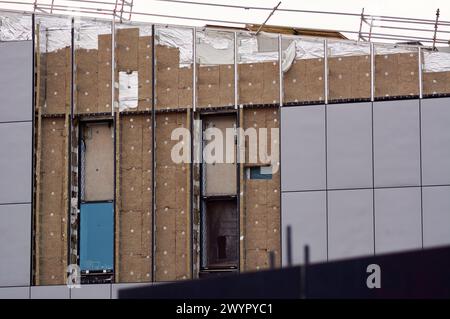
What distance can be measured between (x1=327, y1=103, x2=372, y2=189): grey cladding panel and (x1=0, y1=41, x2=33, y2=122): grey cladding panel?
766 centimetres

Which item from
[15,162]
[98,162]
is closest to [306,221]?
[98,162]

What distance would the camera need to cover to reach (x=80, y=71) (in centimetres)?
3072

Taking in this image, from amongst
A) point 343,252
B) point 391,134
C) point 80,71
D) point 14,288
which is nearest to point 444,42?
point 391,134

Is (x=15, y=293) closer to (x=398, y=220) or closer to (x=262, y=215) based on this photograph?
(x=262, y=215)

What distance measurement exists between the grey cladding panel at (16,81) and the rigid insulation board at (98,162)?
1.64 meters

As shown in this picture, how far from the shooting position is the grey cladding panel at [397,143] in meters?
28.4

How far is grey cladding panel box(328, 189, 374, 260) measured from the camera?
28.3 metres

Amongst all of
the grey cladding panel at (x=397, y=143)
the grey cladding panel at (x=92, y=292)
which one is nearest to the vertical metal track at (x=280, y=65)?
the grey cladding panel at (x=397, y=143)

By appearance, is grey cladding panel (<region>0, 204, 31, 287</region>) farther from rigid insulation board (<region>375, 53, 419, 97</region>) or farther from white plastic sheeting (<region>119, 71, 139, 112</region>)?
rigid insulation board (<region>375, 53, 419, 97</region>)

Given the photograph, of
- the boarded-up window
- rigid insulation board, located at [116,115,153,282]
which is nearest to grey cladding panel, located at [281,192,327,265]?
the boarded-up window

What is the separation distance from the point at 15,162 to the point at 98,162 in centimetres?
208

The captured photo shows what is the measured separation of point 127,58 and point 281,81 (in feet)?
13.2

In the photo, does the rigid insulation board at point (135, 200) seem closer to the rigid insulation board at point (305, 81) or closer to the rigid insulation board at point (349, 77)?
the rigid insulation board at point (305, 81)

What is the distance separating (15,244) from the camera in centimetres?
3012
